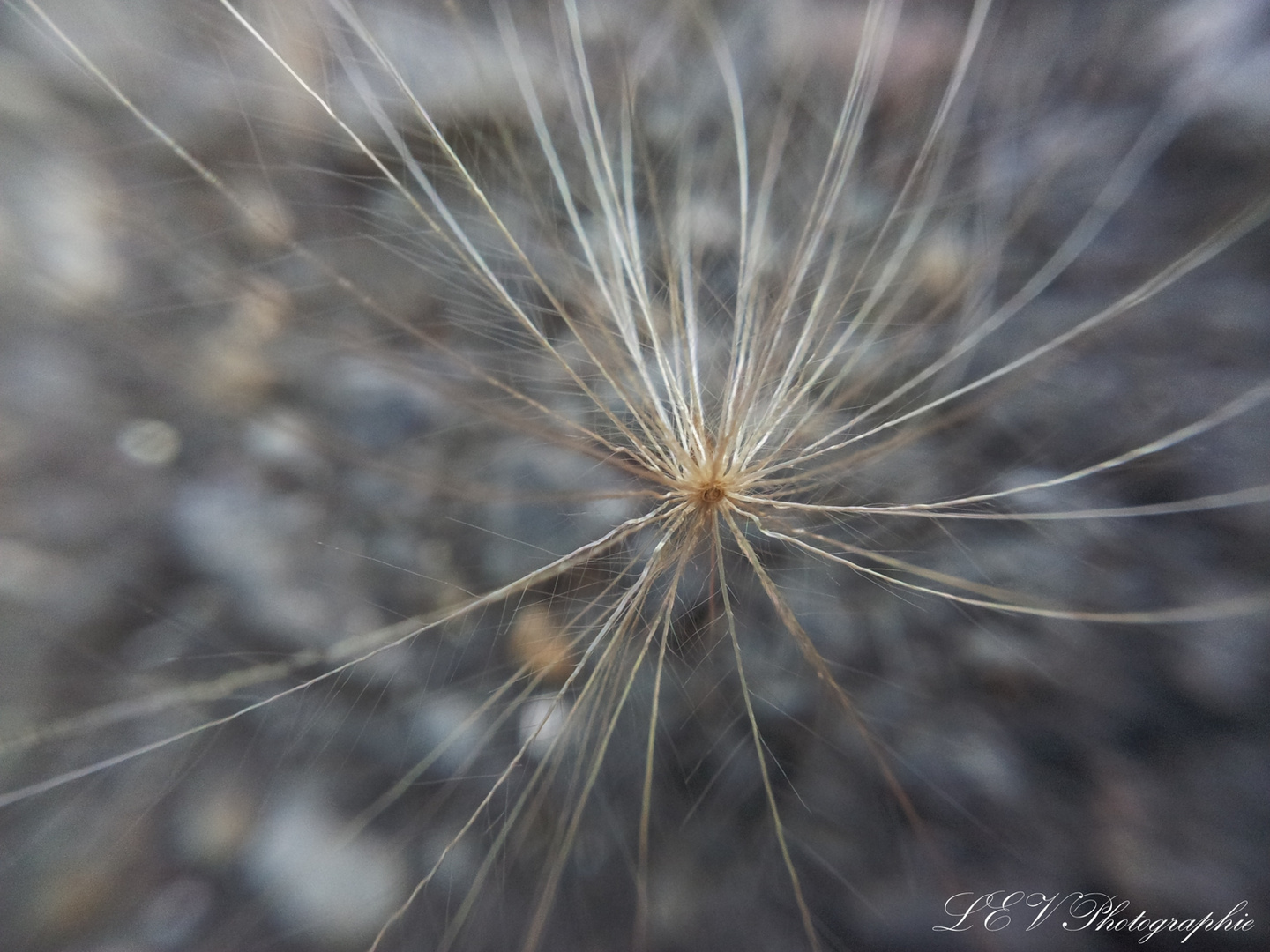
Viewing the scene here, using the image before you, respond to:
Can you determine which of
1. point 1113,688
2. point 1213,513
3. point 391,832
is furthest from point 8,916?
point 1213,513

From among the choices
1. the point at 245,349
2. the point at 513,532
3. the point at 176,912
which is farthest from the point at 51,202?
the point at 176,912

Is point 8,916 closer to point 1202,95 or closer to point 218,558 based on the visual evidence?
point 218,558

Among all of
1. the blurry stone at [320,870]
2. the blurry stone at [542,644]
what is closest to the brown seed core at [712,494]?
the blurry stone at [542,644]

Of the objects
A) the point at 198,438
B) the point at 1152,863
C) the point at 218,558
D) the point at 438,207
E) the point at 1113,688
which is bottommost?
the point at 1152,863

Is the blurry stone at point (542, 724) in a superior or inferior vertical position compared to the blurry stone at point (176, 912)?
superior

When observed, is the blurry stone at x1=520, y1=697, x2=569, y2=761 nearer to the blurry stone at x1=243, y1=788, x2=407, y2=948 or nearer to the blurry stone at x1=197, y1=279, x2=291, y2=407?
the blurry stone at x1=243, y1=788, x2=407, y2=948

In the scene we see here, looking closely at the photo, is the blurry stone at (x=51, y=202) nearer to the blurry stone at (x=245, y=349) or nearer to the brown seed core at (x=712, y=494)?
the blurry stone at (x=245, y=349)

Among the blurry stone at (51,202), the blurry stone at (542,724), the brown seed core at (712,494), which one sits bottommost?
the blurry stone at (542,724)

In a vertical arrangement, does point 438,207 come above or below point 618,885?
above

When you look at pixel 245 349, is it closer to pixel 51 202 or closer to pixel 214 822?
pixel 51 202
